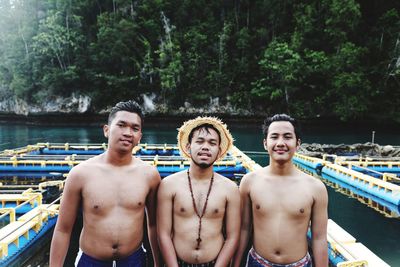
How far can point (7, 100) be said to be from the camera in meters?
39.5

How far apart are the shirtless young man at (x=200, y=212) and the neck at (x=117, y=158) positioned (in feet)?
1.23

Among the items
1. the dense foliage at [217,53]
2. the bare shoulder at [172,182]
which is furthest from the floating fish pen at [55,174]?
the dense foliage at [217,53]

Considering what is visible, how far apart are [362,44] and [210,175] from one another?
35.1 m

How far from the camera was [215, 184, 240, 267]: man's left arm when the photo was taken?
2290mm

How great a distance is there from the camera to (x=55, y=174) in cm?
995

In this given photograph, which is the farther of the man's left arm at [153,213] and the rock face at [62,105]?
the rock face at [62,105]

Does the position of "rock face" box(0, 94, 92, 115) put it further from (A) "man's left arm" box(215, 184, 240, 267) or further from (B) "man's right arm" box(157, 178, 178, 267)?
(A) "man's left arm" box(215, 184, 240, 267)

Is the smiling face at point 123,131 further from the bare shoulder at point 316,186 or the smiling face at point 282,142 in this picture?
the bare shoulder at point 316,186

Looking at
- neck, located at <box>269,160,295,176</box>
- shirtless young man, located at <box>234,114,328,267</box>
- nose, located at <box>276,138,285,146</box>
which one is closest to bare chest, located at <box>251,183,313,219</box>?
shirtless young man, located at <box>234,114,328,267</box>

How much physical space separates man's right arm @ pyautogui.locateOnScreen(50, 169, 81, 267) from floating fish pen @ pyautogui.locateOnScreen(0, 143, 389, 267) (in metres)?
2.33

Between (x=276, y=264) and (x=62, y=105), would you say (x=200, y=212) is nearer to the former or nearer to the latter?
(x=276, y=264)

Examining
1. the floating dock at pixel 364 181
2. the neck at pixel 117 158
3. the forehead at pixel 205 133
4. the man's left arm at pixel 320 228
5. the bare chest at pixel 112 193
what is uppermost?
the forehead at pixel 205 133

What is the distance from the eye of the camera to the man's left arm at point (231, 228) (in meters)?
2.29

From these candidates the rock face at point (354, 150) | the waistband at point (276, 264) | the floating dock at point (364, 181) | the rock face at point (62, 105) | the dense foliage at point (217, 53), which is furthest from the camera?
the rock face at point (62, 105)
